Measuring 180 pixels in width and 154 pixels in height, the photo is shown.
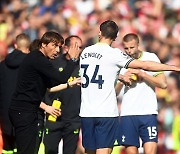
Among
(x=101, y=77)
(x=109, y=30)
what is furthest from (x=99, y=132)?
(x=109, y=30)

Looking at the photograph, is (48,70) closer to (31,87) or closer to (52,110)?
(31,87)

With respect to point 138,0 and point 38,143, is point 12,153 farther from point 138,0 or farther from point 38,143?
point 138,0

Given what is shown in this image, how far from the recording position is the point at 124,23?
1543 centimetres

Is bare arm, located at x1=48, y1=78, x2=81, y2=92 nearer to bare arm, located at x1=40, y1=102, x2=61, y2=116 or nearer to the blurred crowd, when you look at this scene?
bare arm, located at x1=40, y1=102, x2=61, y2=116

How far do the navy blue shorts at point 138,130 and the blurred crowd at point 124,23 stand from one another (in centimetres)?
333

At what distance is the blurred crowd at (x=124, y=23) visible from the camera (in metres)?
13.8

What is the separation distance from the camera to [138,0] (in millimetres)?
15742

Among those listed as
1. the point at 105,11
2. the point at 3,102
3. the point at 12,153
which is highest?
the point at 105,11

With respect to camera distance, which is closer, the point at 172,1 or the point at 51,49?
the point at 51,49

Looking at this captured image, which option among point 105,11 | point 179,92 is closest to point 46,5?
point 105,11

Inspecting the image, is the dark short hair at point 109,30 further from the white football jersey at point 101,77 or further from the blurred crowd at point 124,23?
the blurred crowd at point 124,23

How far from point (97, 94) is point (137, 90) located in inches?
58.4

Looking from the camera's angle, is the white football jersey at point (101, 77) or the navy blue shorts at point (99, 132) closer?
the white football jersey at point (101, 77)

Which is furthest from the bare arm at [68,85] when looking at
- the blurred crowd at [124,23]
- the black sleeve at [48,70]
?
the blurred crowd at [124,23]
